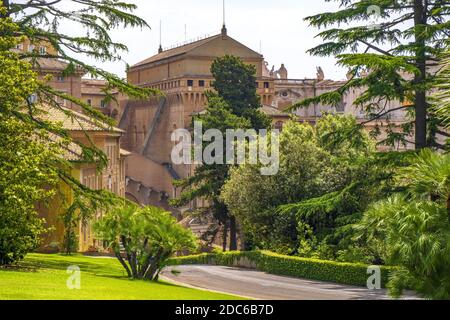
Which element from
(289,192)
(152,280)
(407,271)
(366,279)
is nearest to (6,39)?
(152,280)

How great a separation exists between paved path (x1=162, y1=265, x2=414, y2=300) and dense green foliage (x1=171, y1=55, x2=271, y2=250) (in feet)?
52.0

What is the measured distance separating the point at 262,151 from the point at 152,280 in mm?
21443

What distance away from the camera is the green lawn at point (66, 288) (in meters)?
19.1

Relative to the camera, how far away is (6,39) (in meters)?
26.0

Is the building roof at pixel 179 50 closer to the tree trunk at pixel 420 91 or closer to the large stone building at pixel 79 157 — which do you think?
the large stone building at pixel 79 157

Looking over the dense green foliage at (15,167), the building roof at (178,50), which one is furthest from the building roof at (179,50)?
the dense green foliage at (15,167)

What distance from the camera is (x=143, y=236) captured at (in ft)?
96.4

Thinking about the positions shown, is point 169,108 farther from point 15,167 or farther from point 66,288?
point 66,288

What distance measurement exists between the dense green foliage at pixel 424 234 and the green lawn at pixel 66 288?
634cm

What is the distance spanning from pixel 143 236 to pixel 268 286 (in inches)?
292

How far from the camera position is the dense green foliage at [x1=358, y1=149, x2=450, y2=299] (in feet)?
56.1

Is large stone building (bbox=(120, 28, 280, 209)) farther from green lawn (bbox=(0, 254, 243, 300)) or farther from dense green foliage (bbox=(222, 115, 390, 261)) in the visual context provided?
green lawn (bbox=(0, 254, 243, 300))

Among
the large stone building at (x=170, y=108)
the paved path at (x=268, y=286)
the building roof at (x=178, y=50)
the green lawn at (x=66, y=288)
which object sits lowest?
the paved path at (x=268, y=286)

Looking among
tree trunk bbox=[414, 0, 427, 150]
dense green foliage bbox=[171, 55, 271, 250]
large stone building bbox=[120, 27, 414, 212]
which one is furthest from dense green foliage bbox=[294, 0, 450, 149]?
large stone building bbox=[120, 27, 414, 212]
